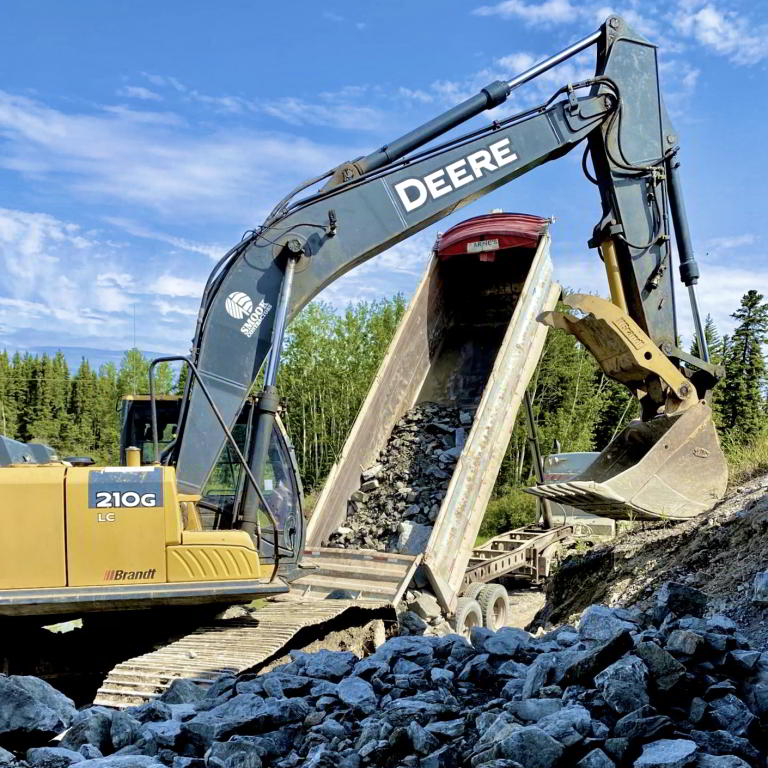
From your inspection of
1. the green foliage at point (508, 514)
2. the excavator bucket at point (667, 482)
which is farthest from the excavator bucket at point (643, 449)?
the green foliage at point (508, 514)

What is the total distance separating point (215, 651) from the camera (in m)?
4.69

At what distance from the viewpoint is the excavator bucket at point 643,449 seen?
6.33m

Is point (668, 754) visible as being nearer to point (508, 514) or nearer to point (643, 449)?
point (643, 449)

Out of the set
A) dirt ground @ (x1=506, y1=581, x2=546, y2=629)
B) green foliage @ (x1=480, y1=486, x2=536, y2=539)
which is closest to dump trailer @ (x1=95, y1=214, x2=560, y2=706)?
dirt ground @ (x1=506, y1=581, x2=546, y2=629)

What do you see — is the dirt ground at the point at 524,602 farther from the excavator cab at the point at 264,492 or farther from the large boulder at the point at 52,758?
the large boulder at the point at 52,758

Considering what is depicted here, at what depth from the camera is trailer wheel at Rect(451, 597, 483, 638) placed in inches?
273

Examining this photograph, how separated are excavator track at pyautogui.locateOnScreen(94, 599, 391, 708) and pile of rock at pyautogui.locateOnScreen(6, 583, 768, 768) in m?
0.29

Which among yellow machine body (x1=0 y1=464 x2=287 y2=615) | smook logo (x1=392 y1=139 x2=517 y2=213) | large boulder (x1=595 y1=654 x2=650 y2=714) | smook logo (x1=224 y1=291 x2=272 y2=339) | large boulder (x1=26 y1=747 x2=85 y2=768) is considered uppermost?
smook logo (x1=392 y1=139 x2=517 y2=213)

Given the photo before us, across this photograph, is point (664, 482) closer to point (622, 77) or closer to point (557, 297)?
point (557, 297)

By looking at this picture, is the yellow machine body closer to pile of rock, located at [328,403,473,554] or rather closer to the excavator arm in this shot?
the excavator arm

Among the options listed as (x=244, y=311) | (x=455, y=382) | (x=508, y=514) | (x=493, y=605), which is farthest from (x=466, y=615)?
(x=508, y=514)

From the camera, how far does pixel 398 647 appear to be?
4.04 metres

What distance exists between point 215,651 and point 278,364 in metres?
1.82

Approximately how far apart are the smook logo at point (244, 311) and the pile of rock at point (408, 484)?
2.51 m
